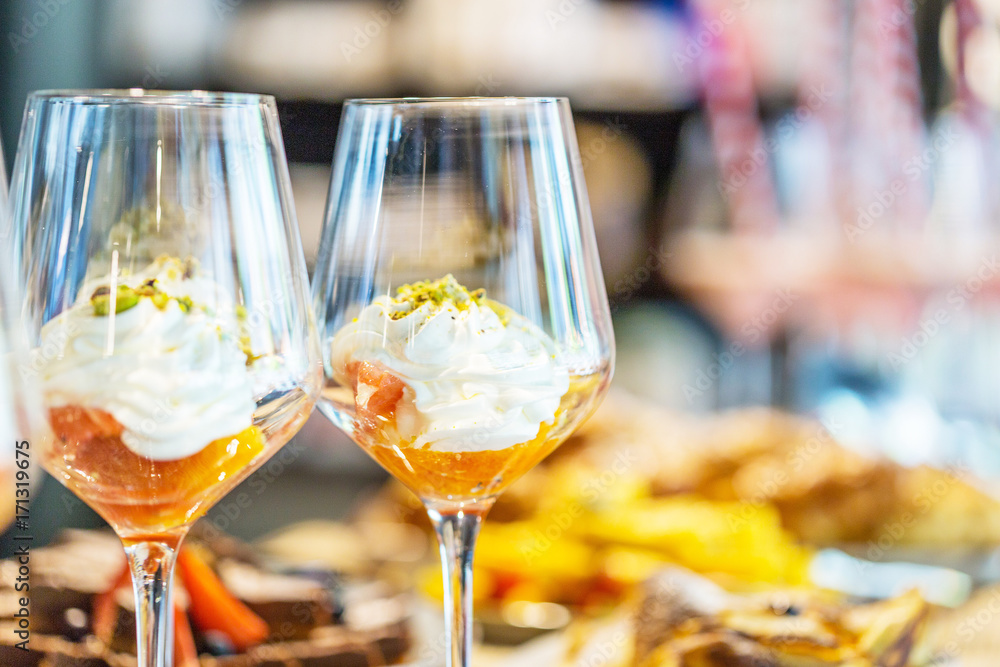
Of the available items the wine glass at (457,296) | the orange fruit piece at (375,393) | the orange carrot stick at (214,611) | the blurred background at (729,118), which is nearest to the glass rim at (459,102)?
the wine glass at (457,296)

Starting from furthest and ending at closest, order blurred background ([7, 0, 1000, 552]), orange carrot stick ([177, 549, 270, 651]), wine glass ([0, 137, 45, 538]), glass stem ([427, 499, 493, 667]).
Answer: blurred background ([7, 0, 1000, 552]) → orange carrot stick ([177, 549, 270, 651]) → glass stem ([427, 499, 493, 667]) → wine glass ([0, 137, 45, 538])

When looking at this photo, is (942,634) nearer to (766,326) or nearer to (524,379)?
(524,379)

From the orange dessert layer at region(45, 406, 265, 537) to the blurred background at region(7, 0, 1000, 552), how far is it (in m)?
1.95

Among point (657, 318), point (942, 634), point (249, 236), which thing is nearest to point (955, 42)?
point (657, 318)

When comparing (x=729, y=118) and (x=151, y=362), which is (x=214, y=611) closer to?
(x=151, y=362)

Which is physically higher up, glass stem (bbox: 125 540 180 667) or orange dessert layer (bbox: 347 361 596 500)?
orange dessert layer (bbox: 347 361 596 500)

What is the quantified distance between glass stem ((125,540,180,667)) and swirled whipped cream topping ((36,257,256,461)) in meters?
0.07

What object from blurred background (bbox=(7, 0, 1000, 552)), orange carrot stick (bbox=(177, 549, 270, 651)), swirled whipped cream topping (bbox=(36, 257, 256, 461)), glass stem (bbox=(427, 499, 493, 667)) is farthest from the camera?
blurred background (bbox=(7, 0, 1000, 552))

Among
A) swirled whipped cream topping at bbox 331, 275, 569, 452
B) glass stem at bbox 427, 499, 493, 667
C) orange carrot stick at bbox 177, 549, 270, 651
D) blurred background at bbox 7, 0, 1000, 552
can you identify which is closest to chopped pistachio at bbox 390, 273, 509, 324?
swirled whipped cream topping at bbox 331, 275, 569, 452

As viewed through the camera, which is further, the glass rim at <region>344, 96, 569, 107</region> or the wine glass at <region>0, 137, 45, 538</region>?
the glass rim at <region>344, 96, 569, 107</region>

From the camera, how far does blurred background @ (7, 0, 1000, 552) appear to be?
2275 millimetres

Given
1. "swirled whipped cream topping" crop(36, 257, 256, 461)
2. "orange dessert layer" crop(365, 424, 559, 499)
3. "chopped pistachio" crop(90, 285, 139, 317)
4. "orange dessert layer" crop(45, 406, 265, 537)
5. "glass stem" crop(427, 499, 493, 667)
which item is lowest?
"glass stem" crop(427, 499, 493, 667)

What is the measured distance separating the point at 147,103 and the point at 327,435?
218cm

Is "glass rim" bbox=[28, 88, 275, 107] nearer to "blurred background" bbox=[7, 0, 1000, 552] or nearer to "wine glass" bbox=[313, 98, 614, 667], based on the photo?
"wine glass" bbox=[313, 98, 614, 667]
